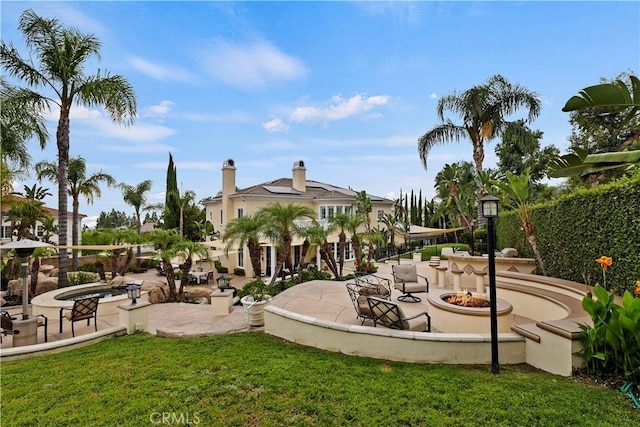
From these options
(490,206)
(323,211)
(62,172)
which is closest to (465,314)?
(490,206)

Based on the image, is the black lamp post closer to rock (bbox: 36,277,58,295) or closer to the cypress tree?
rock (bbox: 36,277,58,295)

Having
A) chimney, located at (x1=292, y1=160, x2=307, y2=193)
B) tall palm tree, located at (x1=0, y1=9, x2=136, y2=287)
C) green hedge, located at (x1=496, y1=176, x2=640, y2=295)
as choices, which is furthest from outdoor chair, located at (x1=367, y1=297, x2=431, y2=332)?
chimney, located at (x1=292, y1=160, x2=307, y2=193)

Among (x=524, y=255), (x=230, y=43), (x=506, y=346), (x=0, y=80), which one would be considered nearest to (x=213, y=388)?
(x=506, y=346)

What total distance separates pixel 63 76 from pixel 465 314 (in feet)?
54.0

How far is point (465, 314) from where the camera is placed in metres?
6.27

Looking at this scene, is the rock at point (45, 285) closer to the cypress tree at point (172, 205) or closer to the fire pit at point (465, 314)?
the fire pit at point (465, 314)

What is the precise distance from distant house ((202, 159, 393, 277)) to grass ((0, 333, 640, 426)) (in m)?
16.3

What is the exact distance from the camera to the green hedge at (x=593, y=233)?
566 centimetres

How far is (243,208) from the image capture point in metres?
23.8

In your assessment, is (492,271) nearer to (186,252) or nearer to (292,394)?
(292,394)

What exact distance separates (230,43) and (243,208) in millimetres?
14116

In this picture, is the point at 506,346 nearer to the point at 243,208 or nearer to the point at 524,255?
the point at 524,255

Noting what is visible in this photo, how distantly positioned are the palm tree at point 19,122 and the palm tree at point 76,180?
7.31 meters

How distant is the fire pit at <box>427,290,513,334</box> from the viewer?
20.2 ft
